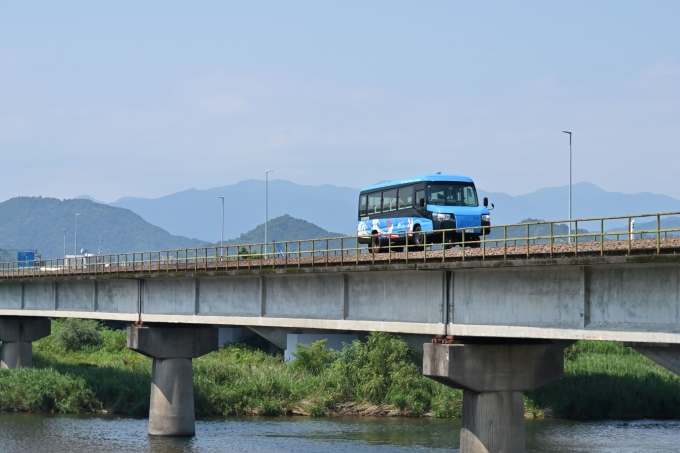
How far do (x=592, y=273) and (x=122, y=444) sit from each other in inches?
1247

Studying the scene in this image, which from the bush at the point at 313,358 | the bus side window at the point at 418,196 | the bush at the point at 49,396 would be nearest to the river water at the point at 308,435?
the bush at the point at 49,396

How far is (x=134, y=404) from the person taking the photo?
232 ft

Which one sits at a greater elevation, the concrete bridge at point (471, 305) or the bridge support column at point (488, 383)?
the concrete bridge at point (471, 305)

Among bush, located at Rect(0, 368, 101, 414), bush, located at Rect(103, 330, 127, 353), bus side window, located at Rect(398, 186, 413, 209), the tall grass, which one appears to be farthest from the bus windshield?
bush, located at Rect(103, 330, 127, 353)

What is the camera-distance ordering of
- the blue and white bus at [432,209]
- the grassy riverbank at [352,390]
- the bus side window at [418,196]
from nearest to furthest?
the blue and white bus at [432,209]
the bus side window at [418,196]
the grassy riverbank at [352,390]

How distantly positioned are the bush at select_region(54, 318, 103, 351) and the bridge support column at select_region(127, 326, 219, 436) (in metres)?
46.2

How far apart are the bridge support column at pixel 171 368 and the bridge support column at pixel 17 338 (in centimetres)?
2755

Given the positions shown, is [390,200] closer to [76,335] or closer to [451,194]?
[451,194]

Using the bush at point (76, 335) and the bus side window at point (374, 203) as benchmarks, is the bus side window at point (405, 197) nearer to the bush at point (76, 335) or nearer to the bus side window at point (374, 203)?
the bus side window at point (374, 203)

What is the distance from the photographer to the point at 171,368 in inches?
2352

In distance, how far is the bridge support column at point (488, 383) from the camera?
122 ft

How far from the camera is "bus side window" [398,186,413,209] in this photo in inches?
1937

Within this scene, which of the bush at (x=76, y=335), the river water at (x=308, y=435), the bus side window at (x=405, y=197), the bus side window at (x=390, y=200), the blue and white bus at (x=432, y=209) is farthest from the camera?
the bush at (x=76, y=335)

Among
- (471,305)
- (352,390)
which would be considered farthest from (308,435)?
(471,305)
